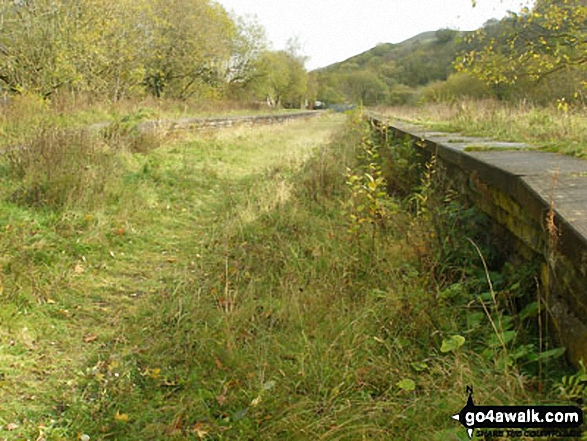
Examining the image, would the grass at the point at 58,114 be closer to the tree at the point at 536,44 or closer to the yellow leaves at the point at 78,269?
the yellow leaves at the point at 78,269

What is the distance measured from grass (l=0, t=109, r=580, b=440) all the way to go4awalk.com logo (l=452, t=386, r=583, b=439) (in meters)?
0.04

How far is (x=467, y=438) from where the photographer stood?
1.56 meters

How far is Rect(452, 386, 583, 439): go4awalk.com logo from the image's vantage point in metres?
1.43

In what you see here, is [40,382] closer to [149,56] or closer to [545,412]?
[545,412]

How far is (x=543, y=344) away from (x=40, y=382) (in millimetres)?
2439

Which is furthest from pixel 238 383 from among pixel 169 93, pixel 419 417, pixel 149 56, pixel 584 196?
pixel 169 93

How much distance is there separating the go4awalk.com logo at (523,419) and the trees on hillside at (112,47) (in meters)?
9.21

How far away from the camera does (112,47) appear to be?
1460 centimetres

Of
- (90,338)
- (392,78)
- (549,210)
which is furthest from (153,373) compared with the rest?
(392,78)

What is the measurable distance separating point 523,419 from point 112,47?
15799mm

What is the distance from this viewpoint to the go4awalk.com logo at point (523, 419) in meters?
1.43

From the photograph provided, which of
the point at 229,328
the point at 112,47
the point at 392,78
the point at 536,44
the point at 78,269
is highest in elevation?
the point at 392,78

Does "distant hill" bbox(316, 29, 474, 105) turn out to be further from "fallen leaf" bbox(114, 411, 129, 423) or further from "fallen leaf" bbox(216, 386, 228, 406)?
"fallen leaf" bbox(114, 411, 129, 423)

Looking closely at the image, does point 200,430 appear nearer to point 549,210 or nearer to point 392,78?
point 549,210
